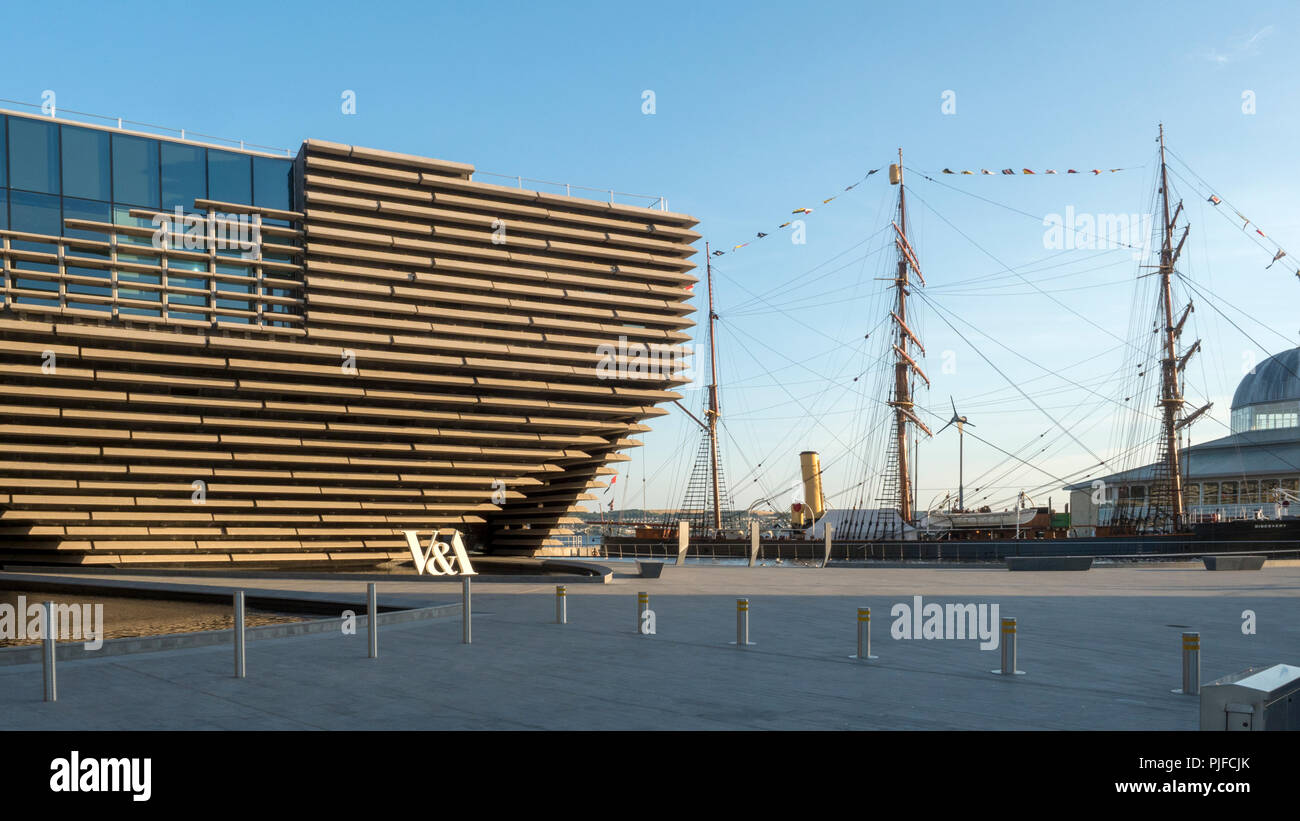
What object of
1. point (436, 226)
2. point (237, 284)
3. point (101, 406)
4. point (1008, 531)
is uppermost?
point (436, 226)

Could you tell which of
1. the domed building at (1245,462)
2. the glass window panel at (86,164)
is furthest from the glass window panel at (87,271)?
the domed building at (1245,462)

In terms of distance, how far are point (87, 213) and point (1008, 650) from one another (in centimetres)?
2757

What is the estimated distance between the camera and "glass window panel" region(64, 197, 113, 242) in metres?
28.2

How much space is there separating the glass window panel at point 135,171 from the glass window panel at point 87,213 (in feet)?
1.46

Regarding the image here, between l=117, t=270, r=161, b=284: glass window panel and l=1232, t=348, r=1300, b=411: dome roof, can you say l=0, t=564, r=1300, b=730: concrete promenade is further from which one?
l=1232, t=348, r=1300, b=411: dome roof

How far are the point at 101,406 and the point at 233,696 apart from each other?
22786 millimetres

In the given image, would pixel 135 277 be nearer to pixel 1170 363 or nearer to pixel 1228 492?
pixel 1170 363

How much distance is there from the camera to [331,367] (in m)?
30.5

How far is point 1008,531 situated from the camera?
51344 millimetres

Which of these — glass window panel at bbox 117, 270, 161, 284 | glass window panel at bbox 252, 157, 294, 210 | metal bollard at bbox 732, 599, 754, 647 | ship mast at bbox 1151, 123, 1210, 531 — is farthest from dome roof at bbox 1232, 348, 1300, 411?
metal bollard at bbox 732, 599, 754, 647

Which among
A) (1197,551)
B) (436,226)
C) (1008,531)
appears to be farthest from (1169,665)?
(1008,531)

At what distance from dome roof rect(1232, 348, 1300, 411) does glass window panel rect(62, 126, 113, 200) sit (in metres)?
72.4

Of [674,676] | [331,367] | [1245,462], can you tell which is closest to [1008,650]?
[674,676]

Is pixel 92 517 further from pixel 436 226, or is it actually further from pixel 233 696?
pixel 233 696
